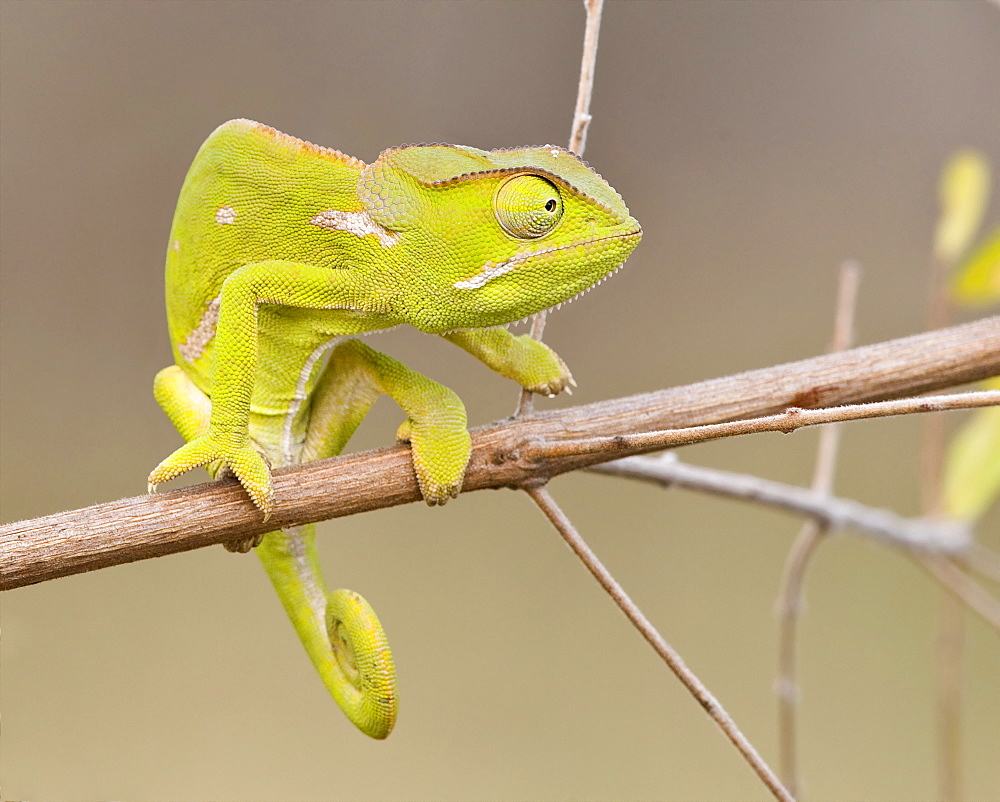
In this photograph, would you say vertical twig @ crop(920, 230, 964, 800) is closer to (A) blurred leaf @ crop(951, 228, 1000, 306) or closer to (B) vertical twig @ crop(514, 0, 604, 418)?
(A) blurred leaf @ crop(951, 228, 1000, 306)

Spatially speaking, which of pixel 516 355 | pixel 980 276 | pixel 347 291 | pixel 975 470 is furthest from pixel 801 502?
pixel 347 291

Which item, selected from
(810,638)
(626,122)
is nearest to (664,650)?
(626,122)

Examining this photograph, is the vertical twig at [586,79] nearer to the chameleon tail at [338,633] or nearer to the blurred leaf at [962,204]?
the chameleon tail at [338,633]

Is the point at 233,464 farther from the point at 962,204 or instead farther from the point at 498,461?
the point at 962,204

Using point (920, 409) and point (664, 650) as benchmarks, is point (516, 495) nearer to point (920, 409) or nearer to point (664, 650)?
point (664, 650)

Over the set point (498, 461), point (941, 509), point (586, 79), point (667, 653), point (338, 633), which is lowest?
point (941, 509)

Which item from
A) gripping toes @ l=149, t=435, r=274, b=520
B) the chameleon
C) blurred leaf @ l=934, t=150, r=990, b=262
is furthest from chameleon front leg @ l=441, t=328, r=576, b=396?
blurred leaf @ l=934, t=150, r=990, b=262

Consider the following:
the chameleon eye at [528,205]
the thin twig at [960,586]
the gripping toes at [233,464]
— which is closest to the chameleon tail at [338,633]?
the gripping toes at [233,464]
